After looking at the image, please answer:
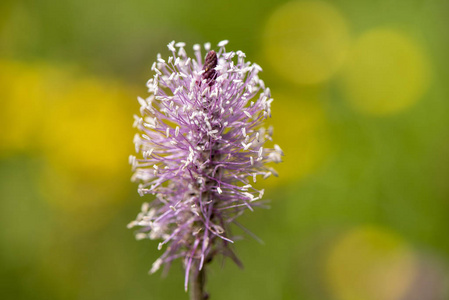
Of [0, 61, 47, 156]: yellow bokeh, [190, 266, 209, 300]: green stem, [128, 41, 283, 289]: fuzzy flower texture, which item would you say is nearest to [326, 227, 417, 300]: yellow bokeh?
[128, 41, 283, 289]: fuzzy flower texture

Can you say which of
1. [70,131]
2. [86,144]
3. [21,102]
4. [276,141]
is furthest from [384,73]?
[21,102]

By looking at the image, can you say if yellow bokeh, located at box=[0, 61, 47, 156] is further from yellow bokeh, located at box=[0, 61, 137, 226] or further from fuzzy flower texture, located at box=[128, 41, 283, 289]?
fuzzy flower texture, located at box=[128, 41, 283, 289]

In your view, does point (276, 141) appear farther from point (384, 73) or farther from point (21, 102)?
point (21, 102)

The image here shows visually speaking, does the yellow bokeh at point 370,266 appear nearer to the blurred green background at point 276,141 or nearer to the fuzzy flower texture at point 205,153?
the blurred green background at point 276,141

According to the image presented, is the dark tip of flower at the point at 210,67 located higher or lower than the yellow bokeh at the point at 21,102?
lower

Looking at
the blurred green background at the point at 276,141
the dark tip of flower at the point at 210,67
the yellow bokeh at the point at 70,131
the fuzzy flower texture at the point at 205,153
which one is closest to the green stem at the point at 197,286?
the fuzzy flower texture at the point at 205,153

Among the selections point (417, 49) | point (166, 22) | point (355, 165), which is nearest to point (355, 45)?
point (417, 49)
